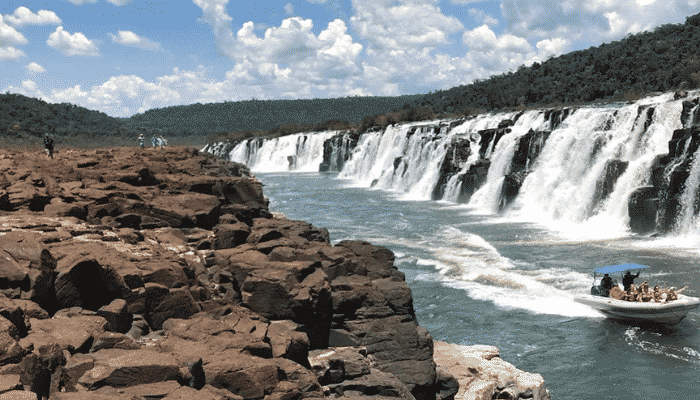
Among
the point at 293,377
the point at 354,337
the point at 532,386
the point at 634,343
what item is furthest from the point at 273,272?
the point at 634,343

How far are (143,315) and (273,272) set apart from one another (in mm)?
2248

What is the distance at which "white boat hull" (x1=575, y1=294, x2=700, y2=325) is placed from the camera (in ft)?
44.4

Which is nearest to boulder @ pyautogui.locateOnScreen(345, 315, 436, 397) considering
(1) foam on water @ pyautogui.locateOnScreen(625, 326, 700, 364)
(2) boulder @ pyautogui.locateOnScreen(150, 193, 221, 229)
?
(2) boulder @ pyautogui.locateOnScreen(150, 193, 221, 229)

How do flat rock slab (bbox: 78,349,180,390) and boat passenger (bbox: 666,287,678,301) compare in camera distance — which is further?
boat passenger (bbox: 666,287,678,301)

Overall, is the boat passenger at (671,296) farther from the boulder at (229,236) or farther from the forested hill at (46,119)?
the forested hill at (46,119)

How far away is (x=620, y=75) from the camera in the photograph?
68.8 metres

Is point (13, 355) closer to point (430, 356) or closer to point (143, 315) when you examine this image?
point (143, 315)

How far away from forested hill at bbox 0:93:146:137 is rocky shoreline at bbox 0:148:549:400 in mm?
79815

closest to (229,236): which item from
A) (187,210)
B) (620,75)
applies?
(187,210)

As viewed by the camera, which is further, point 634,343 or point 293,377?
point 634,343

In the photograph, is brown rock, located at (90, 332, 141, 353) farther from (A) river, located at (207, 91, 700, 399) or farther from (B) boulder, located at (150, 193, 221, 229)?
(A) river, located at (207, 91, 700, 399)

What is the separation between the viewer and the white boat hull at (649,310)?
13.5 m

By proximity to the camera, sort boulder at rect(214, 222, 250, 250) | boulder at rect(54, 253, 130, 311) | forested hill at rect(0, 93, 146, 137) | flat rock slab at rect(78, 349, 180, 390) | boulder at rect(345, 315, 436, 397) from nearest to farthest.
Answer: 1. flat rock slab at rect(78, 349, 180, 390)
2. boulder at rect(54, 253, 130, 311)
3. boulder at rect(345, 315, 436, 397)
4. boulder at rect(214, 222, 250, 250)
5. forested hill at rect(0, 93, 146, 137)

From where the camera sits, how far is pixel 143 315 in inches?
317
